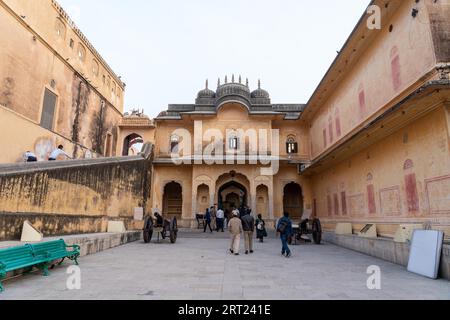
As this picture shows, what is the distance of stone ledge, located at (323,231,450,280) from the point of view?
18.2 feet

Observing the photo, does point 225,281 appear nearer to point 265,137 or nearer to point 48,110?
point 48,110

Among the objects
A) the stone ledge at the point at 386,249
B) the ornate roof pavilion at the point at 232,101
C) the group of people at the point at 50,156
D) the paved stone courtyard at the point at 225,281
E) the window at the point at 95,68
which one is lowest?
the paved stone courtyard at the point at 225,281

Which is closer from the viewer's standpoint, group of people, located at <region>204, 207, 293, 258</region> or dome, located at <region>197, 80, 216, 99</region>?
group of people, located at <region>204, 207, 293, 258</region>

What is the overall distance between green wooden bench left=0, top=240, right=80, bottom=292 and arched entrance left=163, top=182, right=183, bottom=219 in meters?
14.6

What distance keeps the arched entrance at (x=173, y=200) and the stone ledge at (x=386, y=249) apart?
12.9 m

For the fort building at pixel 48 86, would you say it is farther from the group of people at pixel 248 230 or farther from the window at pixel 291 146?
the window at pixel 291 146

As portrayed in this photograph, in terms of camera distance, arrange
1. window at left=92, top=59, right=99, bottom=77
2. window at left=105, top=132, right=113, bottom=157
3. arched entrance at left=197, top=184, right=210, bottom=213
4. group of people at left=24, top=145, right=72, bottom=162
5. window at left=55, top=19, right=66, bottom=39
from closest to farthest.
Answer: group of people at left=24, top=145, right=72, bottom=162 < window at left=55, top=19, right=66, bottom=39 < arched entrance at left=197, top=184, right=210, bottom=213 < window at left=92, top=59, right=99, bottom=77 < window at left=105, top=132, right=113, bottom=157

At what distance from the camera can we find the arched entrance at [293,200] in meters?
20.9

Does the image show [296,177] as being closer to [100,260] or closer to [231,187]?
[231,187]

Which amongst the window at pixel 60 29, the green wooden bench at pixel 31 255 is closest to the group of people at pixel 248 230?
the green wooden bench at pixel 31 255

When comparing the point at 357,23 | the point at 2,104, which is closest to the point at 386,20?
the point at 357,23

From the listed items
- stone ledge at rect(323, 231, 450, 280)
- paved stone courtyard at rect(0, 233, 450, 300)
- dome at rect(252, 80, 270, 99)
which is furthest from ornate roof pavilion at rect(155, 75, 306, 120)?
paved stone courtyard at rect(0, 233, 450, 300)

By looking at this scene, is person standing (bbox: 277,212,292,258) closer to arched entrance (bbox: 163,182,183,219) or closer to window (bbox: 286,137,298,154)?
window (bbox: 286,137,298,154)

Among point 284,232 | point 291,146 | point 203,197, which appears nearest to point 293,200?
point 291,146
